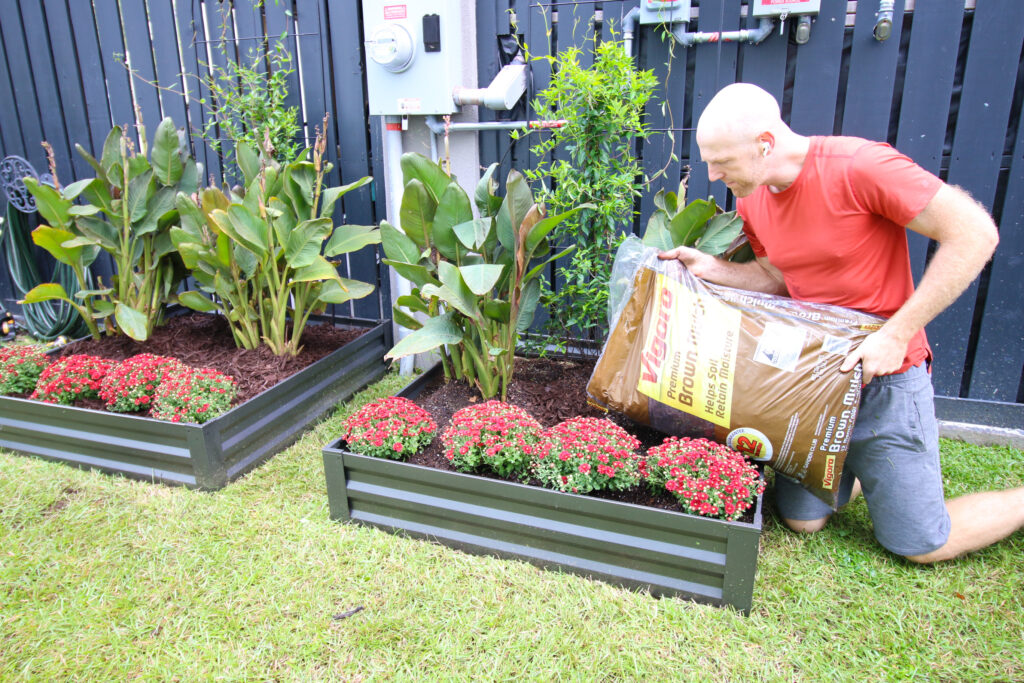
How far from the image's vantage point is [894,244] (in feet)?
6.82

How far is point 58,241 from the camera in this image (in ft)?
11.1

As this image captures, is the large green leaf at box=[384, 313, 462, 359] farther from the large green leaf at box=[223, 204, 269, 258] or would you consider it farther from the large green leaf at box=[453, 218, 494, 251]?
the large green leaf at box=[223, 204, 269, 258]

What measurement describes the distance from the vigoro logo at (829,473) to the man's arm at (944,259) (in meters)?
0.35

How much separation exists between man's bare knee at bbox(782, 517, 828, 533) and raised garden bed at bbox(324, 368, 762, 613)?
16.5 inches

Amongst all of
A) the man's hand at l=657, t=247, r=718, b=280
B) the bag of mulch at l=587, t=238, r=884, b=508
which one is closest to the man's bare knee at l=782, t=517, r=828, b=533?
the bag of mulch at l=587, t=238, r=884, b=508

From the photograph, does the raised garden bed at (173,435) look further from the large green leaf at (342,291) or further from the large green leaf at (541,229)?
the large green leaf at (541,229)

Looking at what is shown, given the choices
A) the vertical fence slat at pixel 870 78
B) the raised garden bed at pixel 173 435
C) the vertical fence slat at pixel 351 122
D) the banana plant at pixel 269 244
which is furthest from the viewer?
the vertical fence slat at pixel 351 122

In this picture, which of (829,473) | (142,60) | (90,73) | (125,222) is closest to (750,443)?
(829,473)

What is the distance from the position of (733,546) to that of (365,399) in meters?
2.20

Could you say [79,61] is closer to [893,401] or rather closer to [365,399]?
[365,399]

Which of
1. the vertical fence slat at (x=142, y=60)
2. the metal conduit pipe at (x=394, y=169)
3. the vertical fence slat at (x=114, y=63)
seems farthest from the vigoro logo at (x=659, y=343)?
the vertical fence slat at (x=114, y=63)

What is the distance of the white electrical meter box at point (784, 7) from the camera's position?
2.85 m

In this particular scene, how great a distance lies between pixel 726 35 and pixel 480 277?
171 centimetres

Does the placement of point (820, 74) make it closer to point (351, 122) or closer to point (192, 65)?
point (351, 122)
